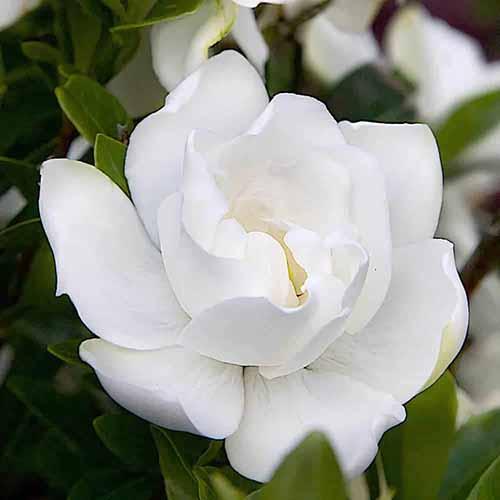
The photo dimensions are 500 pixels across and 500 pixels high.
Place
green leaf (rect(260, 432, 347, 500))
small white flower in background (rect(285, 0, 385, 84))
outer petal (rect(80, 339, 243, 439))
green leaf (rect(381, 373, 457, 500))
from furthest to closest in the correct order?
small white flower in background (rect(285, 0, 385, 84)) → green leaf (rect(381, 373, 457, 500)) → outer petal (rect(80, 339, 243, 439)) → green leaf (rect(260, 432, 347, 500))

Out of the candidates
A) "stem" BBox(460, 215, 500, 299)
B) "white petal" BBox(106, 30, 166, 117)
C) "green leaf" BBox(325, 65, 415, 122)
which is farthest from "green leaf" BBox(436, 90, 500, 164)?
"white petal" BBox(106, 30, 166, 117)

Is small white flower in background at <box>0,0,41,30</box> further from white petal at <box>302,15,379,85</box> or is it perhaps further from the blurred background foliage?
white petal at <box>302,15,379,85</box>

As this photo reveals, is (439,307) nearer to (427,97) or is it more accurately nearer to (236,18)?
(236,18)

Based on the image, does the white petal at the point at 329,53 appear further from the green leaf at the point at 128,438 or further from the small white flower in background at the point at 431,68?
the green leaf at the point at 128,438

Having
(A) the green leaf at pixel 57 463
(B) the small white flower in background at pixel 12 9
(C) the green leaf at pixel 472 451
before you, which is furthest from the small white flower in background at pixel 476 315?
(B) the small white flower in background at pixel 12 9

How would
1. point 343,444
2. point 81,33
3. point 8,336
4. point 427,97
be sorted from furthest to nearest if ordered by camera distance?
point 427,97 < point 8,336 < point 81,33 < point 343,444

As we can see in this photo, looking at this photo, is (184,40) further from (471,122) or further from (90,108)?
(471,122)

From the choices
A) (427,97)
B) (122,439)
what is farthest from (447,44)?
(122,439)
